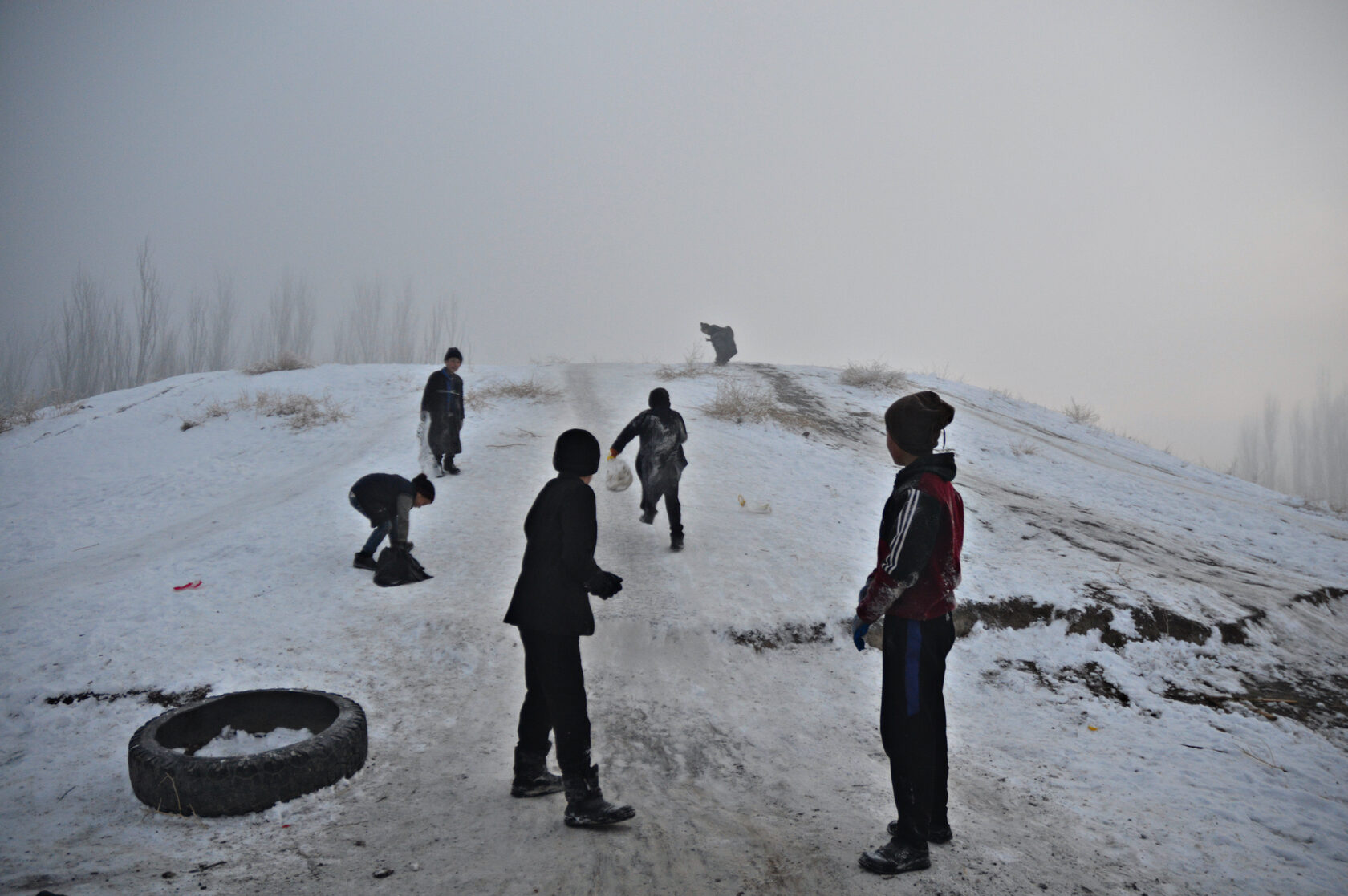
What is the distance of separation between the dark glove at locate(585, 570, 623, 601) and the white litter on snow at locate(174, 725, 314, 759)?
2.30 m

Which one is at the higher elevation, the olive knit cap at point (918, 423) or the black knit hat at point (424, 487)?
the olive knit cap at point (918, 423)

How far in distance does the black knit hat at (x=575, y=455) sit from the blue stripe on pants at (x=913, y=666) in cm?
186

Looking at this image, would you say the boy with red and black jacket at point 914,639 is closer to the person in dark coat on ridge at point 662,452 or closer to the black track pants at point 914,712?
the black track pants at point 914,712

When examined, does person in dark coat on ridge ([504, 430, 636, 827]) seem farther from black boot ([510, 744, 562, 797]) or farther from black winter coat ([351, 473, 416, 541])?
black winter coat ([351, 473, 416, 541])

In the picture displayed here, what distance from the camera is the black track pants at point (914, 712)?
130 inches

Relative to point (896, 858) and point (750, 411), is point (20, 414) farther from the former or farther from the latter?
point (896, 858)

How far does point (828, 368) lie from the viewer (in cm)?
2170

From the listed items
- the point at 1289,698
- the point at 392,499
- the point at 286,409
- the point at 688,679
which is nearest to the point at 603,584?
the point at 688,679

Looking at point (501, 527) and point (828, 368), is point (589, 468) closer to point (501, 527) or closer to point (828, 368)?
point (501, 527)

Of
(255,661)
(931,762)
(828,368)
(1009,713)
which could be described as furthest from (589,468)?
(828,368)

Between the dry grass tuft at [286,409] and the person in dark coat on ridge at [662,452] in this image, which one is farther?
the dry grass tuft at [286,409]

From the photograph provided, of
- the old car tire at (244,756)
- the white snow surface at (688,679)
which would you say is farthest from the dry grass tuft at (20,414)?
the old car tire at (244,756)

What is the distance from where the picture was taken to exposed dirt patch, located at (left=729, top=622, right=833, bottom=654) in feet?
22.0

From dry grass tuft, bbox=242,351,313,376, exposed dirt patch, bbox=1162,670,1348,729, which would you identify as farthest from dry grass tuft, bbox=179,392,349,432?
exposed dirt patch, bbox=1162,670,1348,729
